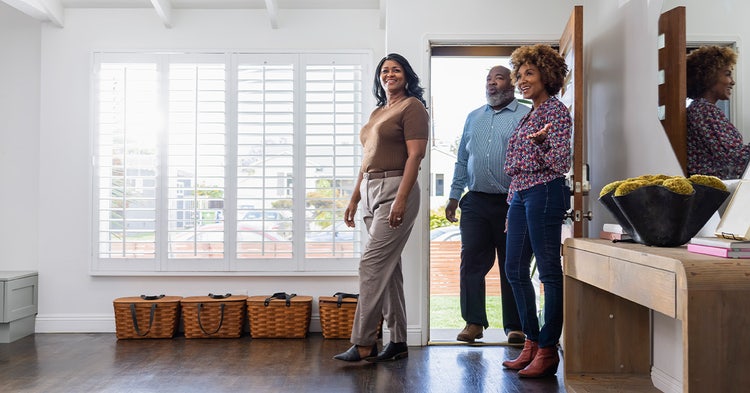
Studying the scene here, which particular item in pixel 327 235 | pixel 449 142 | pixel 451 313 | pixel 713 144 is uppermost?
pixel 449 142

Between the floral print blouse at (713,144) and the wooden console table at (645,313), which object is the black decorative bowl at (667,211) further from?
the floral print blouse at (713,144)

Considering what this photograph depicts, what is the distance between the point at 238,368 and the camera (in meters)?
3.27

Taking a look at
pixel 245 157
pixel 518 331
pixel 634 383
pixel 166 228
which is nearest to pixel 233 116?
pixel 245 157

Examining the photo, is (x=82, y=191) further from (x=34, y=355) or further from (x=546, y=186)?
(x=546, y=186)

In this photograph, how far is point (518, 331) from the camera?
386 centimetres

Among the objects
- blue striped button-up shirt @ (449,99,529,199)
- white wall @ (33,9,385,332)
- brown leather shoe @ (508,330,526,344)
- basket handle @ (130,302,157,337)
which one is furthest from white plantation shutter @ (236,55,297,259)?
brown leather shoe @ (508,330,526,344)

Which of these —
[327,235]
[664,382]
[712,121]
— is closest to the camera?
[712,121]

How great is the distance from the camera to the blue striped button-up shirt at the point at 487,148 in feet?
12.4

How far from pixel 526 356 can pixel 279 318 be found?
65.6 inches

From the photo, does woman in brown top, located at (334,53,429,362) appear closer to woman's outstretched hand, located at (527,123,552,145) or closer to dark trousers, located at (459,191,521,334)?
woman's outstretched hand, located at (527,123,552,145)

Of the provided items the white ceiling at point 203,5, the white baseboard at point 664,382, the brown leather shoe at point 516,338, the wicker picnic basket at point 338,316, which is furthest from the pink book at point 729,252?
the white ceiling at point 203,5

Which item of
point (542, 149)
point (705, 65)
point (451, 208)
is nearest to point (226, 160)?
point (451, 208)

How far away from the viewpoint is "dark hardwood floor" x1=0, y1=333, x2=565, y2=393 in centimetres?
289

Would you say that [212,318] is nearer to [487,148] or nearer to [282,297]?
[282,297]
